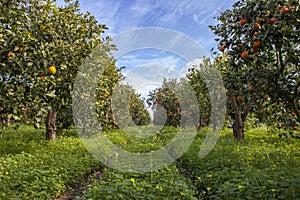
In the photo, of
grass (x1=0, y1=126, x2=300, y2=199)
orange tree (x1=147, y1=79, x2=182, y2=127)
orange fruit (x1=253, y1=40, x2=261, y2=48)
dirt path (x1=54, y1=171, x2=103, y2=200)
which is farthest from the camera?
orange tree (x1=147, y1=79, x2=182, y2=127)

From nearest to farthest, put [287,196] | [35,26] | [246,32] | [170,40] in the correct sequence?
1. [287,196]
2. [246,32]
3. [35,26]
4. [170,40]

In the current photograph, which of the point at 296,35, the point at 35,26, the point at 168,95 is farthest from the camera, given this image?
the point at 168,95

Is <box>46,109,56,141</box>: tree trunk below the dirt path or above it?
above

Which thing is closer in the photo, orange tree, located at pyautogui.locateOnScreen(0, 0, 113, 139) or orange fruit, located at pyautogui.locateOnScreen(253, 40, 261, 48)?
orange fruit, located at pyautogui.locateOnScreen(253, 40, 261, 48)

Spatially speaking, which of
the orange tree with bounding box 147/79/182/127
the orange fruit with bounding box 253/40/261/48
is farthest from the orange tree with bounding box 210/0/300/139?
the orange tree with bounding box 147/79/182/127

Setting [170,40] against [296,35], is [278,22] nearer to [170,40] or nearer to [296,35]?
[296,35]

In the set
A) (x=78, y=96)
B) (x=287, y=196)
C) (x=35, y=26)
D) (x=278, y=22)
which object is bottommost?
(x=287, y=196)

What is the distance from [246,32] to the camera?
5.08 m

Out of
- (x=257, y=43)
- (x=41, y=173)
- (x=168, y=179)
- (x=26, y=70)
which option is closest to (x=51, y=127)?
(x=41, y=173)

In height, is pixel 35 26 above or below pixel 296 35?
above

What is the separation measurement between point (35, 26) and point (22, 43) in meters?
1.61

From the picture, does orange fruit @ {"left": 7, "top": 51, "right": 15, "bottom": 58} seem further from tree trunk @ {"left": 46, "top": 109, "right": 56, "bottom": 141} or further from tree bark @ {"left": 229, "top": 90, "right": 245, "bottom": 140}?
tree bark @ {"left": 229, "top": 90, "right": 245, "bottom": 140}

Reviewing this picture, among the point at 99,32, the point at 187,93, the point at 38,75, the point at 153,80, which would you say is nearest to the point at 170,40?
the point at 99,32

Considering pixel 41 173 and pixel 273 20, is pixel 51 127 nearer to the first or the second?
pixel 41 173
